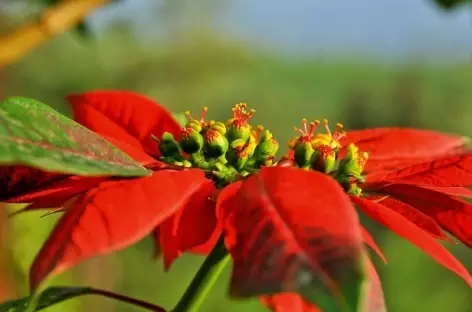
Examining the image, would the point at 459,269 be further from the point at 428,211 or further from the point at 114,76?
the point at 114,76

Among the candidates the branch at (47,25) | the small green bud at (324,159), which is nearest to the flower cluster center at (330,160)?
the small green bud at (324,159)

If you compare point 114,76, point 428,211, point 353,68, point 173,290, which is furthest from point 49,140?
point 353,68

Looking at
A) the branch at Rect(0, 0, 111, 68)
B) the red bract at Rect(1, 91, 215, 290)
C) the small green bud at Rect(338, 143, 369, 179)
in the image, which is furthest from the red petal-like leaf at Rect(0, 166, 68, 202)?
the branch at Rect(0, 0, 111, 68)

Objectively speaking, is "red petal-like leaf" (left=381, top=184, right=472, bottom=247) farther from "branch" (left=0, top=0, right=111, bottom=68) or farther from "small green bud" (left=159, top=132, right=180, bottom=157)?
"branch" (left=0, top=0, right=111, bottom=68)

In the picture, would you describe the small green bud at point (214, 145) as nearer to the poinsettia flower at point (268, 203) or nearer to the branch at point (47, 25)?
the poinsettia flower at point (268, 203)

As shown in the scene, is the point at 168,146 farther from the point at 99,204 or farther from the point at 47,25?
the point at 47,25

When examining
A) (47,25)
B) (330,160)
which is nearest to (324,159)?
Answer: (330,160)
